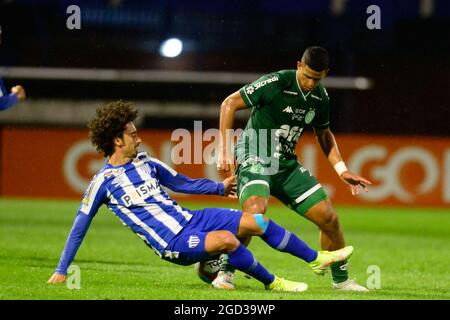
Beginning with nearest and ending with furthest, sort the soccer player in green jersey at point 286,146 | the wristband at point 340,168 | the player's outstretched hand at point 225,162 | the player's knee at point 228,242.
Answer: the player's knee at point 228,242 < the player's outstretched hand at point 225,162 < the soccer player in green jersey at point 286,146 < the wristband at point 340,168

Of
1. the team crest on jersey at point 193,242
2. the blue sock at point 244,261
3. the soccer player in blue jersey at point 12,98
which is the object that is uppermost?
the soccer player in blue jersey at point 12,98

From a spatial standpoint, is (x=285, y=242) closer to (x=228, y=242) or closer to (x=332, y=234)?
(x=228, y=242)

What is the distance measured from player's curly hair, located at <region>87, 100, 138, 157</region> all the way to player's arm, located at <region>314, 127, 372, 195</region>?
5.64 ft

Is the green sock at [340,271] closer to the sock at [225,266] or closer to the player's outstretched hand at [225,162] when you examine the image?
the sock at [225,266]

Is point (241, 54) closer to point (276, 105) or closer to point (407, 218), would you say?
point (407, 218)

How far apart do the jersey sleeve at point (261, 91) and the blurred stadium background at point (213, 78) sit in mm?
9567

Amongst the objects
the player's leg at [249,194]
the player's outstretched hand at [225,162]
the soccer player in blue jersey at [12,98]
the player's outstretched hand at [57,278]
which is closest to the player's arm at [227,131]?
the player's outstretched hand at [225,162]

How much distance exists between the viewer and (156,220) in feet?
23.1

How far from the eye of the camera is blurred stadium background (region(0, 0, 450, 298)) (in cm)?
1767

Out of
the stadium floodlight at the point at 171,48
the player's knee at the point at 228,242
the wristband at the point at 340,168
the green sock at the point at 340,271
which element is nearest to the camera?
the player's knee at the point at 228,242

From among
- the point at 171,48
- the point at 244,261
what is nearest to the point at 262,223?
→ the point at 244,261

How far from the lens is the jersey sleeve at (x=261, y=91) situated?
7746 mm

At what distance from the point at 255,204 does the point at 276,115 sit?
2.73 feet
